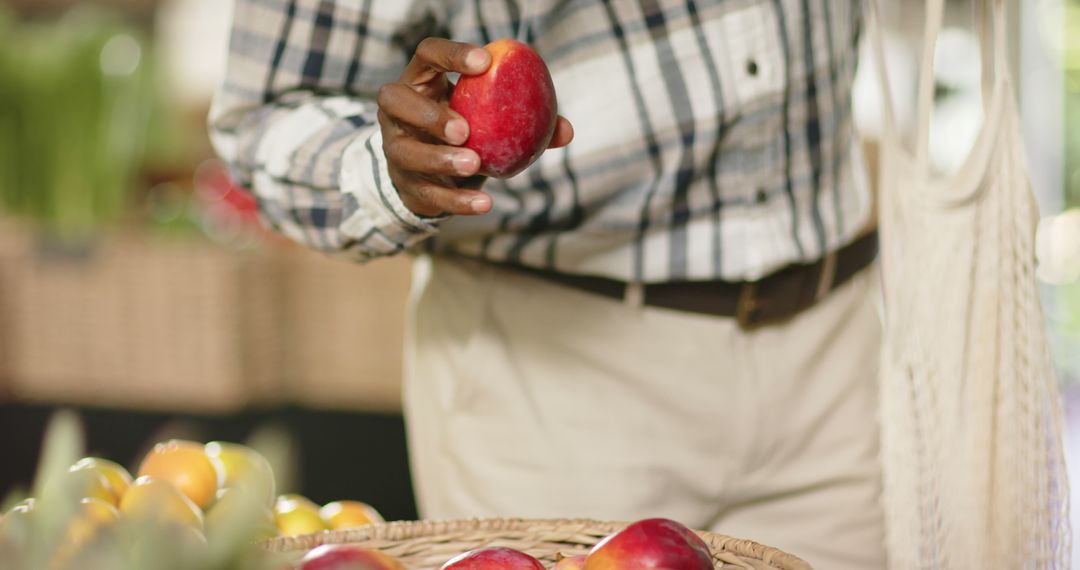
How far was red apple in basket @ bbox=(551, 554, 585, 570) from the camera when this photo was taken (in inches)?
24.9

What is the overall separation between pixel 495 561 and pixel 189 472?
0.33 metres

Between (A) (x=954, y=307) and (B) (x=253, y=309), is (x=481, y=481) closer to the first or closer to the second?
(A) (x=954, y=307)

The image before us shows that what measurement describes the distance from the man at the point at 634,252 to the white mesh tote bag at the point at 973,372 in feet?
0.38

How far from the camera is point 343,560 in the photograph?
22.1 inches

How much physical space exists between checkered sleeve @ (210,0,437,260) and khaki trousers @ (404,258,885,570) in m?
0.18

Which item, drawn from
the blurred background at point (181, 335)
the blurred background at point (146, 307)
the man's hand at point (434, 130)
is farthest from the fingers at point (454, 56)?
the blurred background at point (181, 335)

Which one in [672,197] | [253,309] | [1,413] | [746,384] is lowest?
[1,413]

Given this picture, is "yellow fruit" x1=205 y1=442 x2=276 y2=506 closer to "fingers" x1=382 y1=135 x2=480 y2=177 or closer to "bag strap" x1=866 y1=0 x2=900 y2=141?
"fingers" x1=382 y1=135 x2=480 y2=177

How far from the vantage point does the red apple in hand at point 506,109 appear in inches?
26.0

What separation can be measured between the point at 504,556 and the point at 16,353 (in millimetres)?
1751

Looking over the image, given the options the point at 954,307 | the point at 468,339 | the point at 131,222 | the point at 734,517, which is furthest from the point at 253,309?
the point at 954,307

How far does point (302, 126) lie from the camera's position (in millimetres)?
896

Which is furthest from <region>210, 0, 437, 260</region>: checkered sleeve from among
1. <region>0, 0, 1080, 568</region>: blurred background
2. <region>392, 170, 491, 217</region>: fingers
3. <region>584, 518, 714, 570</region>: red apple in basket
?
<region>0, 0, 1080, 568</region>: blurred background

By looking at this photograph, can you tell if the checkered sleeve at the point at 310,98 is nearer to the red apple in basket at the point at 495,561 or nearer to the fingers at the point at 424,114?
the fingers at the point at 424,114
